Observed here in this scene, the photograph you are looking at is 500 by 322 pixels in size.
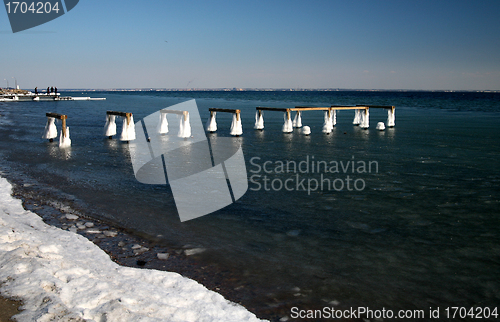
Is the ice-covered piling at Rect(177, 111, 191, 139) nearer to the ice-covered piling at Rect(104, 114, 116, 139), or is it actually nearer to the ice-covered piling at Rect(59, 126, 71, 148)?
the ice-covered piling at Rect(104, 114, 116, 139)

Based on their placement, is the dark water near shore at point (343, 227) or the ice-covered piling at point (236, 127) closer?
the dark water near shore at point (343, 227)

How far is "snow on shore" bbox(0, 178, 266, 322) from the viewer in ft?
11.3

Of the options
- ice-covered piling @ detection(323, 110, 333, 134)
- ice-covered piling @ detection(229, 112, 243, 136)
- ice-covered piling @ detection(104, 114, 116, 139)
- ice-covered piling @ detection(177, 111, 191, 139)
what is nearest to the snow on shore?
ice-covered piling @ detection(177, 111, 191, 139)

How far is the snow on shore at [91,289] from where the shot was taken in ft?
11.3

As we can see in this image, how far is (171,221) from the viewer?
6473mm

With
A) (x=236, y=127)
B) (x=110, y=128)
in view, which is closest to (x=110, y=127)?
(x=110, y=128)

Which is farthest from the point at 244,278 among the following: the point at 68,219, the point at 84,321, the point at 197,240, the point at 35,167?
the point at 35,167

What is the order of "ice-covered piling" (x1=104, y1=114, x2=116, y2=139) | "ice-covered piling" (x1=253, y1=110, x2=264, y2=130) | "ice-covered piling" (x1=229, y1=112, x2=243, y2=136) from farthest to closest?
"ice-covered piling" (x1=253, y1=110, x2=264, y2=130), "ice-covered piling" (x1=229, y1=112, x2=243, y2=136), "ice-covered piling" (x1=104, y1=114, x2=116, y2=139)

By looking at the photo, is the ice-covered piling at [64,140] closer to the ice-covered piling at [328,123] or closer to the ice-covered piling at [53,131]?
the ice-covered piling at [53,131]

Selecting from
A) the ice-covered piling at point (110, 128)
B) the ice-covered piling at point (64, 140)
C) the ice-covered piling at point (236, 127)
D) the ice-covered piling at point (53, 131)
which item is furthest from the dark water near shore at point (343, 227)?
the ice-covered piling at point (236, 127)

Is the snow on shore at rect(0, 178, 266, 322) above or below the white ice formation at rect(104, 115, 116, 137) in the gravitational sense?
below

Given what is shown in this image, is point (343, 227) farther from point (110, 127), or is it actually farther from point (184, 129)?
point (110, 127)

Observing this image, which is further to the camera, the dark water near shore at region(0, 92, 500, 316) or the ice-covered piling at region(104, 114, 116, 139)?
the ice-covered piling at region(104, 114, 116, 139)

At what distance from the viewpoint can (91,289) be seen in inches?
152
